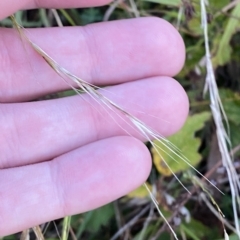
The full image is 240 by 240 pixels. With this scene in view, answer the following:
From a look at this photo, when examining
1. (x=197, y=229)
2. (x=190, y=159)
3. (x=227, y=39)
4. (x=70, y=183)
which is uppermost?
(x=227, y=39)

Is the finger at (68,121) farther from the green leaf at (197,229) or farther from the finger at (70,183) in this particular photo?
the green leaf at (197,229)

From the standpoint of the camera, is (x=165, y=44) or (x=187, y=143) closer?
(x=165, y=44)

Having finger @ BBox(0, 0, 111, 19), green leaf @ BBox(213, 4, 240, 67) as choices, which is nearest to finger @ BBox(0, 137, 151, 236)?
finger @ BBox(0, 0, 111, 19)

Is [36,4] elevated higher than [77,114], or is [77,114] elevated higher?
[36,4]

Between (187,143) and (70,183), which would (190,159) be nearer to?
(187,143)

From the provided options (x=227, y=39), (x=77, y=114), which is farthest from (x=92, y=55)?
(x=227, y=39)

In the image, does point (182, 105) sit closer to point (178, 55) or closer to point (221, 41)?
point (178, 55)

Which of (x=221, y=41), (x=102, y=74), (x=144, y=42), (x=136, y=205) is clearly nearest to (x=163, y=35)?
(x=144, y=42)
